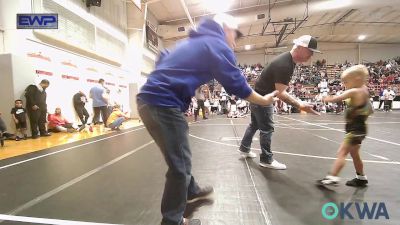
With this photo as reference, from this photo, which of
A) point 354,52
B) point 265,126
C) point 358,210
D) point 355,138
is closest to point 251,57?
point 354,52

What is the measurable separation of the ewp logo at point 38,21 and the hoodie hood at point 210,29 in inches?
244

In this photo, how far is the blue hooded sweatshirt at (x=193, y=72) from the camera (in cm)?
175

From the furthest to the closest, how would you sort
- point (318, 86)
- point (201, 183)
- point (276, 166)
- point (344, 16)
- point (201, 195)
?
point (318, 86), point (344, 16), point (276, 166), point (201, 183), point (201, 195)

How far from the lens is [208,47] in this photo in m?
1.74

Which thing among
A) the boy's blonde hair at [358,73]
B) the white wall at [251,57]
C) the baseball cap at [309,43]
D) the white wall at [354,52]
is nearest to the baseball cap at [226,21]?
the baseball cap at [309,43]

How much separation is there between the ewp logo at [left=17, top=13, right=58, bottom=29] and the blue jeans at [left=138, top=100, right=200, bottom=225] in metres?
6.25

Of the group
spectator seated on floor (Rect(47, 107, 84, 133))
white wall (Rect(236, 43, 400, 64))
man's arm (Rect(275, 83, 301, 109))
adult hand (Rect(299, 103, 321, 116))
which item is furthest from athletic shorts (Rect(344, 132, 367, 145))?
white wall (Rect(236, 43, 400, 64))

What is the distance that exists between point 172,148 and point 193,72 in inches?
18.8

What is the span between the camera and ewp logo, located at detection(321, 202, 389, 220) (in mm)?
2061

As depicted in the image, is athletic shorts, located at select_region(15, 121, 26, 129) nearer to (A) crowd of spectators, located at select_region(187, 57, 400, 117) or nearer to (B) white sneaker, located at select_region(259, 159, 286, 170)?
(B) white sneaker, located at select_region(259, 159, 286, 170)

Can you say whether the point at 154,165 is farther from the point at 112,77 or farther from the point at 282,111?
the point at 282,111

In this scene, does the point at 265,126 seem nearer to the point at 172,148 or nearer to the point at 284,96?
the point at 284,96

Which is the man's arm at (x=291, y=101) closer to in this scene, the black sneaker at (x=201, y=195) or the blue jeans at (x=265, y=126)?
the blue jeans at (x=265, y=126)

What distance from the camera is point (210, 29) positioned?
184 cm
